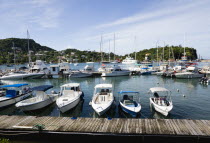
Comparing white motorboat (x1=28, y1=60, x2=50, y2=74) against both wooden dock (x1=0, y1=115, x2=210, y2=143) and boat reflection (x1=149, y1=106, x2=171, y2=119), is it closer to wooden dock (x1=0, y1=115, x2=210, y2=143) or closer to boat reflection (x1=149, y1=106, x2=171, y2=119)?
wooden dock (x1=0, y1=115, x2=210, y2=143)

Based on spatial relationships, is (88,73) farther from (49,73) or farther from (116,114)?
(116,114)

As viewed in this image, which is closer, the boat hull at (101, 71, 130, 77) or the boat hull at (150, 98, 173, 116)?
the boat hull at (150, 98, 173, 116)

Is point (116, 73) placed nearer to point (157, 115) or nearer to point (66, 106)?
point (157, 115)

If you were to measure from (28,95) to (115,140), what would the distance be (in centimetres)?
1964

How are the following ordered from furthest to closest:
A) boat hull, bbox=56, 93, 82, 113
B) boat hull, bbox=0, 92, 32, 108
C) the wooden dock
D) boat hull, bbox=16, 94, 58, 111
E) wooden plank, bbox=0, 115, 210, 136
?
boat hull, bbox=0, 92, 32, 108
boat hull, bbox=16, 94, 58, 111
boat hull, bbox=56, 93, 82, 113
wooden plank, bbox=0, 115, 210, 136
the wooden dock

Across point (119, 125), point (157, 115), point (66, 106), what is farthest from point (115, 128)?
point (66, 106)

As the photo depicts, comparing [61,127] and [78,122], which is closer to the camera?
[61,127]

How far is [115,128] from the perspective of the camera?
465 inches

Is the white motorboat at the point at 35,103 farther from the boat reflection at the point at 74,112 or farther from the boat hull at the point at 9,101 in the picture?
the boat hull at the point at 9,101

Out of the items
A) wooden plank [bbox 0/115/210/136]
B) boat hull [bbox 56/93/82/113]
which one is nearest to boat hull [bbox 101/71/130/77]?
boat hull [bbox 56/93/82/113]

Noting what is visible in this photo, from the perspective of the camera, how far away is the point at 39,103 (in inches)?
742

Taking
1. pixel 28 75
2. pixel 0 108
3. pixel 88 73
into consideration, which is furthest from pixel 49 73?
pixel 0 108

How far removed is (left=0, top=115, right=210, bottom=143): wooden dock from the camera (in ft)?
36.1

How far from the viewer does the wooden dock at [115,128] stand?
1101cm
